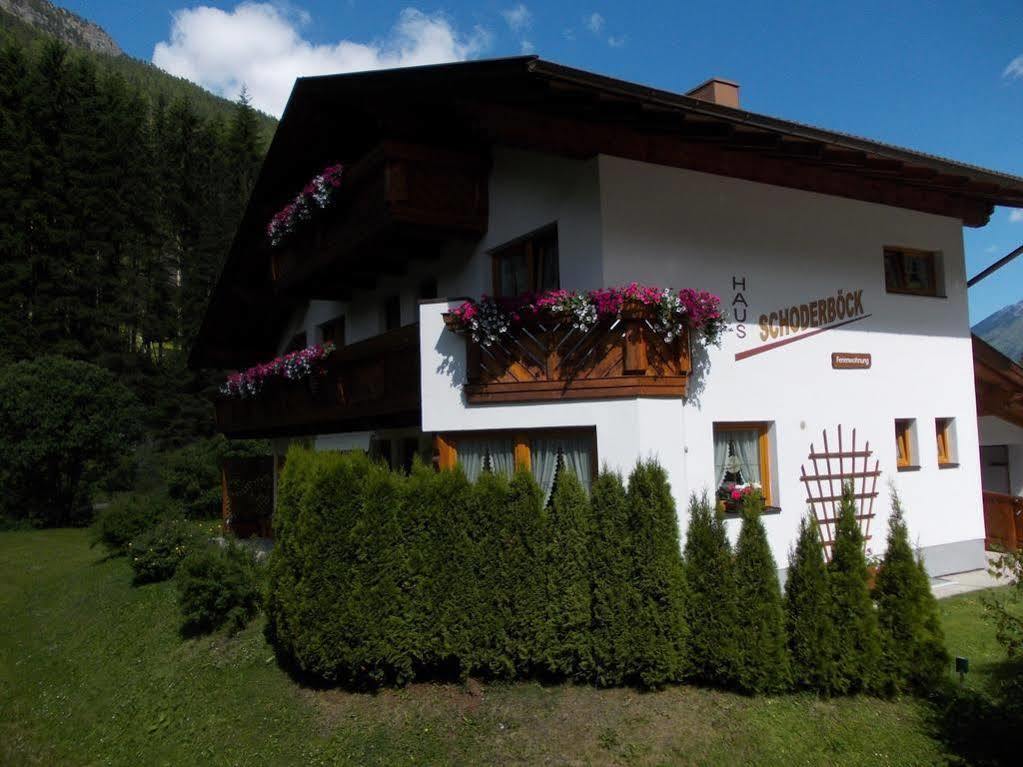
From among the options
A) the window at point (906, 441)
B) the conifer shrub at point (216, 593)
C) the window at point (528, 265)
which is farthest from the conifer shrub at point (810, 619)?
the conifer shrub at point (216, 593)

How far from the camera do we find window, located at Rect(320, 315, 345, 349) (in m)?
15.9

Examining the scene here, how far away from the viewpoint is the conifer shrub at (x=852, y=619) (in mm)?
Answer: 6996

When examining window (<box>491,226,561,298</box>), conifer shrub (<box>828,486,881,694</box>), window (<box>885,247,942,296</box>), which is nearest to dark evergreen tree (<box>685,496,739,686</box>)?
conifer shrub (<box>828,486,881,694</box>)

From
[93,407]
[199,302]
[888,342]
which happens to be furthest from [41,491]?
[888,342]

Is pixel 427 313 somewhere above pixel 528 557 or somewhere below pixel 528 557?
above

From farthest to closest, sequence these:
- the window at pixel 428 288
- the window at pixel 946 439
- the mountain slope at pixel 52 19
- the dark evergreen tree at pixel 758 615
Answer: the mountain slope at pixel 52 19 < the window at pixel 428 288 < the window at pixel 946 439 < the dark evergreen tree at pixel 758 615

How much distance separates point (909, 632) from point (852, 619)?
0.57m

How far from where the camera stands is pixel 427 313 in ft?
31.1

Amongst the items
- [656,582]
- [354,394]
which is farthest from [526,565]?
[354,394]

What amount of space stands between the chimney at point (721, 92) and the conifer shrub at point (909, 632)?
24.2ft

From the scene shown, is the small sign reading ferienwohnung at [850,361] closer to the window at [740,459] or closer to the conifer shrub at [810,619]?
the window at [740,459]

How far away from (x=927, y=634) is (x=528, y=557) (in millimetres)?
3822

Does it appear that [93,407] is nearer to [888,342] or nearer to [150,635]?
[150,635]

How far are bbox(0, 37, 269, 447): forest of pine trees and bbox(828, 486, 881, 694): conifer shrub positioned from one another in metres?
36.6
